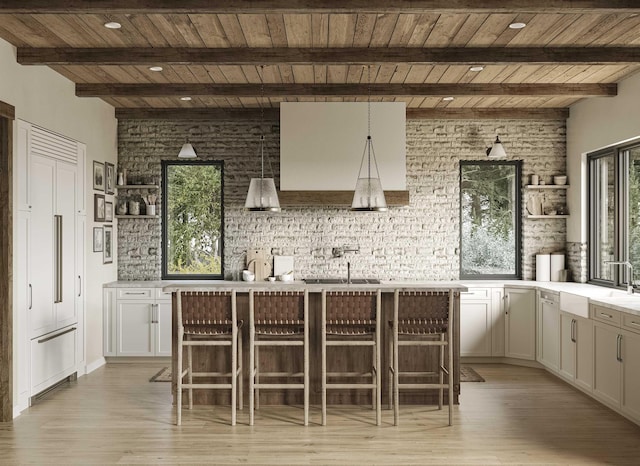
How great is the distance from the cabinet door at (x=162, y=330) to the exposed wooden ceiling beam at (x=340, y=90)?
2.48 m

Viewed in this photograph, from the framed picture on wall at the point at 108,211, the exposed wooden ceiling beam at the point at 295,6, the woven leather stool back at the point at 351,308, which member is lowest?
the woven leather stool back at the point at 351,308

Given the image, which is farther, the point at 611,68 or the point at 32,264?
the point at 611,68

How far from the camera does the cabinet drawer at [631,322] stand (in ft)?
16.2

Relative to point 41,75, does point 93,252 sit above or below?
below

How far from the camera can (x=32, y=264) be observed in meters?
5.70

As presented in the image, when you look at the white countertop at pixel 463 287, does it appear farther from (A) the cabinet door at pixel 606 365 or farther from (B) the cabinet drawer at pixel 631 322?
(A) the cabinet door at pixel 606 365

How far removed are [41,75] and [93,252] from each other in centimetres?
215

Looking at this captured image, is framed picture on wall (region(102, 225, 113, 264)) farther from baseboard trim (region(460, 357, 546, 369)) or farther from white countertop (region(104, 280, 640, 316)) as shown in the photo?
baseboard trim (region(460, 357, 546, 369))

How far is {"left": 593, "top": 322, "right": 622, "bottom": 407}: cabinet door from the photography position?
534 centimetres

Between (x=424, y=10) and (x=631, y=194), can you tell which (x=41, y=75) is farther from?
(x=631, y=194)

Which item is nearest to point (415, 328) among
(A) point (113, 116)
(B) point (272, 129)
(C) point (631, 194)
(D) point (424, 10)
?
(D) point (424, 10)

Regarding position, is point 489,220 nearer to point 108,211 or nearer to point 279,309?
point 279,309

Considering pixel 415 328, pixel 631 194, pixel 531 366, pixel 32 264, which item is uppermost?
pixel 631 194

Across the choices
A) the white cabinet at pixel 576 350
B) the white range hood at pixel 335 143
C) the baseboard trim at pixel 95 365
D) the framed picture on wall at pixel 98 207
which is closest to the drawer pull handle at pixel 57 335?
the baseboard trim at pixel 95 365
